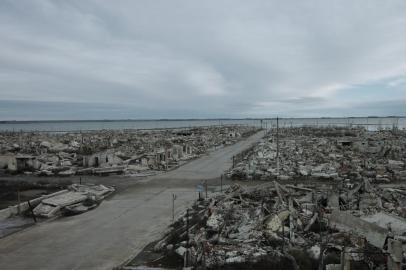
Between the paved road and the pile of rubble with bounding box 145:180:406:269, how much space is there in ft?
4.07

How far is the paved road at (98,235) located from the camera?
460 inches

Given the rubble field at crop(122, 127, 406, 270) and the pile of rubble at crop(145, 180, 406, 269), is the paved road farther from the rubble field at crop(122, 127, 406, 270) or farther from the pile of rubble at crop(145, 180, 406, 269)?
the pile of rubble at crop(145, 180, 406, 269)

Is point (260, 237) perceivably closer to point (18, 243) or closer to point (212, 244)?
point (212, 244)

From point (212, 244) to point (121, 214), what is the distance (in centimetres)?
682

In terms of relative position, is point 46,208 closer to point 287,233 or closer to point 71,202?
point 71,202

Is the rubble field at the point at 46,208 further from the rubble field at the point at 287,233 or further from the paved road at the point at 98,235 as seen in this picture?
the rubble field at the point at 287,233

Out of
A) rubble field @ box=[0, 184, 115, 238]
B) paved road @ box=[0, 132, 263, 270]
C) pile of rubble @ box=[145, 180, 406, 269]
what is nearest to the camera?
pile of rubble @ box=[145, 180, 406, 269]

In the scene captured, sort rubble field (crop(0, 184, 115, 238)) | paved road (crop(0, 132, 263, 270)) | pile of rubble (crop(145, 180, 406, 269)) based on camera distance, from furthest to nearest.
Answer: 1. rubble field (crop(0, 184, 115, 238))
2. paved road (crop(0, 132, 263, 270))
3. pile of rubble (crop(145, 180, 406, 269))

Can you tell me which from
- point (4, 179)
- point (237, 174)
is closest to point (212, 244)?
point (237, 174)

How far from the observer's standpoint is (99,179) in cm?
2769

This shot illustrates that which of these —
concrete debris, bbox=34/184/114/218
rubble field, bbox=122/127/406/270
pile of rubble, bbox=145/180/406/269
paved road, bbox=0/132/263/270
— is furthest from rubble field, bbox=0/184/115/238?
pile of rubble, bbox=145/180/406/269

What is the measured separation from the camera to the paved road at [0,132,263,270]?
11688 millimetres

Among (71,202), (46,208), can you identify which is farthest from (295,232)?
(46,208)

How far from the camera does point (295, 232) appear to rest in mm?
12484
